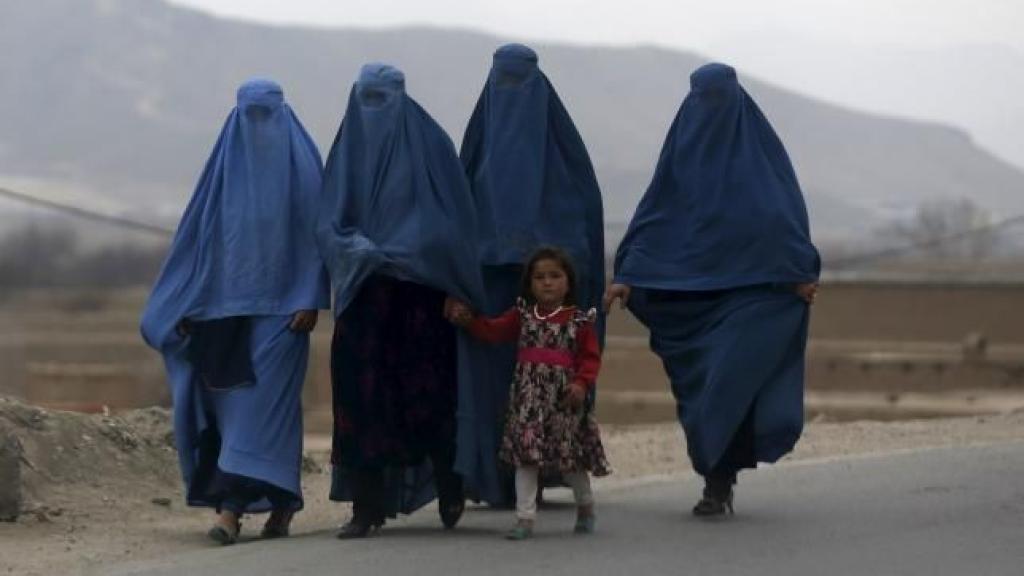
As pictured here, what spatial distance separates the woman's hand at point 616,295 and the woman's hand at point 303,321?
1105 mm

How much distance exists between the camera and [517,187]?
28.7ft

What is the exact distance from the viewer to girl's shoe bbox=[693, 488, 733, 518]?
891cm

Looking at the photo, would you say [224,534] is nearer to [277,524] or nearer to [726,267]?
[277,524]

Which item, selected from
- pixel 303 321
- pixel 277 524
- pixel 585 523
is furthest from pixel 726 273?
pixel 277 524

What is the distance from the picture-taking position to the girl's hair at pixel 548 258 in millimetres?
8203

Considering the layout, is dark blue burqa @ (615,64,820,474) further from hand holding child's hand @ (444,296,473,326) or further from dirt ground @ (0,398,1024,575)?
hand holding child's hand @ (444,296,473,326)

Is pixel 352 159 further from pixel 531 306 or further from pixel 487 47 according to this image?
pixel 487 47

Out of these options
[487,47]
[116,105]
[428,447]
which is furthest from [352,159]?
[487,47]

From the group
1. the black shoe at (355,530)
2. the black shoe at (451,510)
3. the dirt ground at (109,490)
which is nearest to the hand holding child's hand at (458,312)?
the black shoe at (451,510)

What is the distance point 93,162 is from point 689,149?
135 m

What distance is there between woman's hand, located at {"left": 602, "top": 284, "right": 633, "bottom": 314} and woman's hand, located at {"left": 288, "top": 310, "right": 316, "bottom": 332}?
1105mm

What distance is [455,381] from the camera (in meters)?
8.49

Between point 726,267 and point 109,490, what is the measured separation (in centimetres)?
291

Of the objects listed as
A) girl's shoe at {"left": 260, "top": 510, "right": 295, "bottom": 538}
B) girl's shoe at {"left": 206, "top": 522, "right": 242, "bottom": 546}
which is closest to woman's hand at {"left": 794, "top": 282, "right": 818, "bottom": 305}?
girl's shoe at {"left": 260, "top": 510, "right": 295, "bottom": 538}
